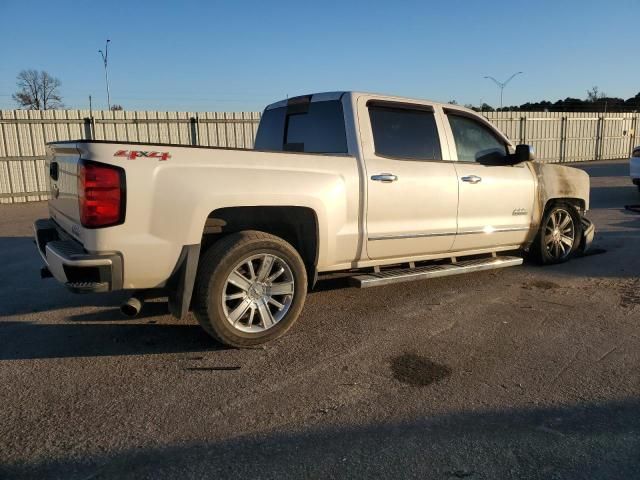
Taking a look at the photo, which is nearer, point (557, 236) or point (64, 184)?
point (64, 184)

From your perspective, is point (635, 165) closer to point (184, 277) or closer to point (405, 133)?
point (405, 133)

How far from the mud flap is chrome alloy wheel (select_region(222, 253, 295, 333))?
0.90 feet

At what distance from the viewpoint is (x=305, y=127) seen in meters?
5.07

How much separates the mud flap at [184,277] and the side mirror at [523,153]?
3673 mm

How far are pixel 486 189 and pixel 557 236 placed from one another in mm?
1708

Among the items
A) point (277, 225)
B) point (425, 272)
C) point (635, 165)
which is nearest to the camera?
point (277, 225)

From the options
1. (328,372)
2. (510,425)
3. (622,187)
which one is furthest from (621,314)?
(622,187)

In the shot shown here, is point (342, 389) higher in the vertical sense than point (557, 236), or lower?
lower

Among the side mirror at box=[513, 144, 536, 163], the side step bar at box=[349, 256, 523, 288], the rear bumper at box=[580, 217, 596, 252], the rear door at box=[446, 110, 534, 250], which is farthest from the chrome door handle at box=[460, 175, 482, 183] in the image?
the rear bumper at box=[580, 217, 596, 252]

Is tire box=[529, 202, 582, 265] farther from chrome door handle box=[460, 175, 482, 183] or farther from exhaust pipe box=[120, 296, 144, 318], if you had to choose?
exhaust pipe box=[120, 296, 144, 318]

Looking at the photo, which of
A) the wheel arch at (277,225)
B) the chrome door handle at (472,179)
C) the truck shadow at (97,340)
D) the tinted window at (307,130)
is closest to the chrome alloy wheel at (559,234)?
the chrome door handle at (472,179)

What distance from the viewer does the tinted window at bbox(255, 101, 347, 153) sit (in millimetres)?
4699

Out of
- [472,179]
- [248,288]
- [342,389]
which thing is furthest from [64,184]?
[472,179]

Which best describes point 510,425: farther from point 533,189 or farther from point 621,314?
point 533,189
